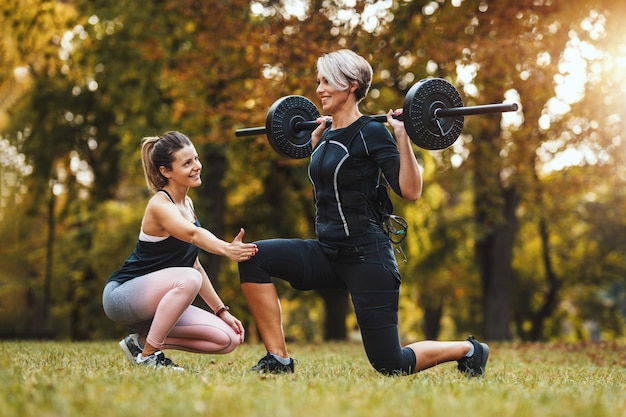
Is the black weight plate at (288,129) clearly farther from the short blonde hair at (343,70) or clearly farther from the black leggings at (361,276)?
the black leggings at (361,276)

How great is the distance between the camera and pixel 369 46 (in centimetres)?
1234

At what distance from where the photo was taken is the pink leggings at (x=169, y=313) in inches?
210

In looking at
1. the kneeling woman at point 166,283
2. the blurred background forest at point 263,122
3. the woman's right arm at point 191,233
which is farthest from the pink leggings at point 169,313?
the blurred background forest at point 263,122

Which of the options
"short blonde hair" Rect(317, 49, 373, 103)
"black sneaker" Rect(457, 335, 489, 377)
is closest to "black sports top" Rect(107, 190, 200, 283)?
"short blonde hair" Rect(317, 49, 373, 103)

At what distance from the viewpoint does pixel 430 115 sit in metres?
5.07

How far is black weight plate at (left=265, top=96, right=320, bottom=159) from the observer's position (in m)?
6.00

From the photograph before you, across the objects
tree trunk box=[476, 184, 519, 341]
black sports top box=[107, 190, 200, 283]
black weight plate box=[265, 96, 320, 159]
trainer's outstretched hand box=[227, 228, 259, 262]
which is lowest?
tree trunk box=[476, 184, 519, 341]

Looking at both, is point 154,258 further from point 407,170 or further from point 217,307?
point 407,170

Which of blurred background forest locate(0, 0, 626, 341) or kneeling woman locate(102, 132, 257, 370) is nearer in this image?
kneeling woman locate(102, 132, 257, 370)

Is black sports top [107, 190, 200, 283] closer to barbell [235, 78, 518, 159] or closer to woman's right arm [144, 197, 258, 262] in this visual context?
woman's right arm [144, 197, 258, 262]

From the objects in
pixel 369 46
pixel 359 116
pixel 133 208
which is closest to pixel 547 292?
pixel 133 208

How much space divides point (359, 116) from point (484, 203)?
12.2 m

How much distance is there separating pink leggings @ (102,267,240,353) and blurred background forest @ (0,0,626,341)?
727 centimetres

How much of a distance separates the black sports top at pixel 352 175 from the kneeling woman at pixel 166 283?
0.94 meters
